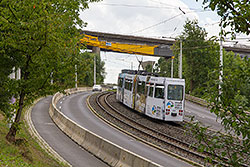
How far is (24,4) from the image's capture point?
11875 mm

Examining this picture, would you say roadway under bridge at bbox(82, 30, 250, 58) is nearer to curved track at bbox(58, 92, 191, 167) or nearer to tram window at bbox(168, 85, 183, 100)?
curved track at bbox(58, 92, 191, 167)

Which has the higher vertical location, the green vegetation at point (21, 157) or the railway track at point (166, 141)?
the green vegetation at point (21, 157)

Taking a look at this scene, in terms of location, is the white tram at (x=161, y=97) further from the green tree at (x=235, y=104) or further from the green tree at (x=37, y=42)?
the green tree at (x=235, y=104)

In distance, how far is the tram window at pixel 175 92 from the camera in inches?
998

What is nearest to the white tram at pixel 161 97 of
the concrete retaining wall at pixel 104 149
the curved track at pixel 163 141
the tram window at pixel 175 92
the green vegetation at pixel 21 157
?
the tram window at pixel 175 92

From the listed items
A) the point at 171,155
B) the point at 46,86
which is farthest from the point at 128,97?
the point at 46,86

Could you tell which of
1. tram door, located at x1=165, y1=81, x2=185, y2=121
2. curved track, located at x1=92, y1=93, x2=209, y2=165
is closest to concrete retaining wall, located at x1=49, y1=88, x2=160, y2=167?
curved track, located at x1=92, y1=93, x2=209, y2=165

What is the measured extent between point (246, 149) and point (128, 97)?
97.5 ft

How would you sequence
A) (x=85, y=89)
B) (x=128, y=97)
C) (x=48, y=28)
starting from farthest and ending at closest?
(x=85, y=89) → (x=128, y=97) → (x=48, y=28)

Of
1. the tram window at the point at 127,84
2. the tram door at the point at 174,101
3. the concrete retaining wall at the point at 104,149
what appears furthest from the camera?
the tram window at the point at 127,84

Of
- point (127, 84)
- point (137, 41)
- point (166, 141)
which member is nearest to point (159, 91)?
point (166, 141)

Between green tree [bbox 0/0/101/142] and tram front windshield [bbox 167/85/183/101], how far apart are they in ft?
40.5

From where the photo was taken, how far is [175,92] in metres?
25.5

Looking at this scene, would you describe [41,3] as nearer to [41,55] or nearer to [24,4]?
[24,4]
